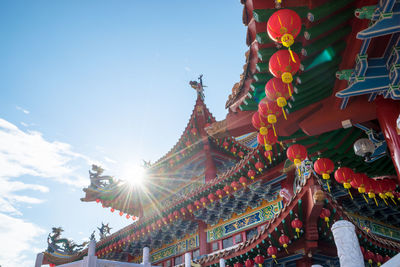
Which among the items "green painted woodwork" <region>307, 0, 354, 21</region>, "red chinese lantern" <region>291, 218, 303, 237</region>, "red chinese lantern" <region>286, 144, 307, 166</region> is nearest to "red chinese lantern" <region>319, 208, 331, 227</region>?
"red chinese lantern" <region>291, 218, 303, 237</region>

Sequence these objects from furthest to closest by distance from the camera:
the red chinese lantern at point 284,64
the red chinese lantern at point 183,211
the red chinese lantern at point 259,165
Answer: the red chinese lantern at point 183,211
the red chinese lantern at point 259,165
the red chinese lantern at point 284,64

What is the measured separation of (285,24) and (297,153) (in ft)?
9.05

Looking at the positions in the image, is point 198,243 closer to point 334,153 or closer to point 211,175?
point 211,175

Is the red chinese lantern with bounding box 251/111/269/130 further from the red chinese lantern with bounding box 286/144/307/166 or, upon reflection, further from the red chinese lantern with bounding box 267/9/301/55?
the red chinese lantern with bounding box 267/9/301/55

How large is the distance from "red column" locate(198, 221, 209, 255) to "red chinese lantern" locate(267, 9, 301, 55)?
30.7 ft

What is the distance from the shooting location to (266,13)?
12.4ft

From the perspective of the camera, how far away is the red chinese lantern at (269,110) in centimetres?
453

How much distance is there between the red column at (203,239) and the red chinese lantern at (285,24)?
937 centimetres

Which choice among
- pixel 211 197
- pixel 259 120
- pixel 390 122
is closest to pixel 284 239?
pixel 211 197

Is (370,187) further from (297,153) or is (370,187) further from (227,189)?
(227,189)

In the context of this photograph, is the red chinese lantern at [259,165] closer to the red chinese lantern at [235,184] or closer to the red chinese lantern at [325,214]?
the red chinese lantern at [235,184]

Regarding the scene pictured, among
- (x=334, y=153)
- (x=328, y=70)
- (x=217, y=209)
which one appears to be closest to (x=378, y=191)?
(x=334, y=153)

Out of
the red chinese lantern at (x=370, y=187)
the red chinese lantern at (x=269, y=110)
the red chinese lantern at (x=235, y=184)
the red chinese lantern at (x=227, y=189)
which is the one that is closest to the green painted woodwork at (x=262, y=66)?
the red chinese lantern at (x=269, y=110)

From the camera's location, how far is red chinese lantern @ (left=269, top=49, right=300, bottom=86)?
3.83 meters
